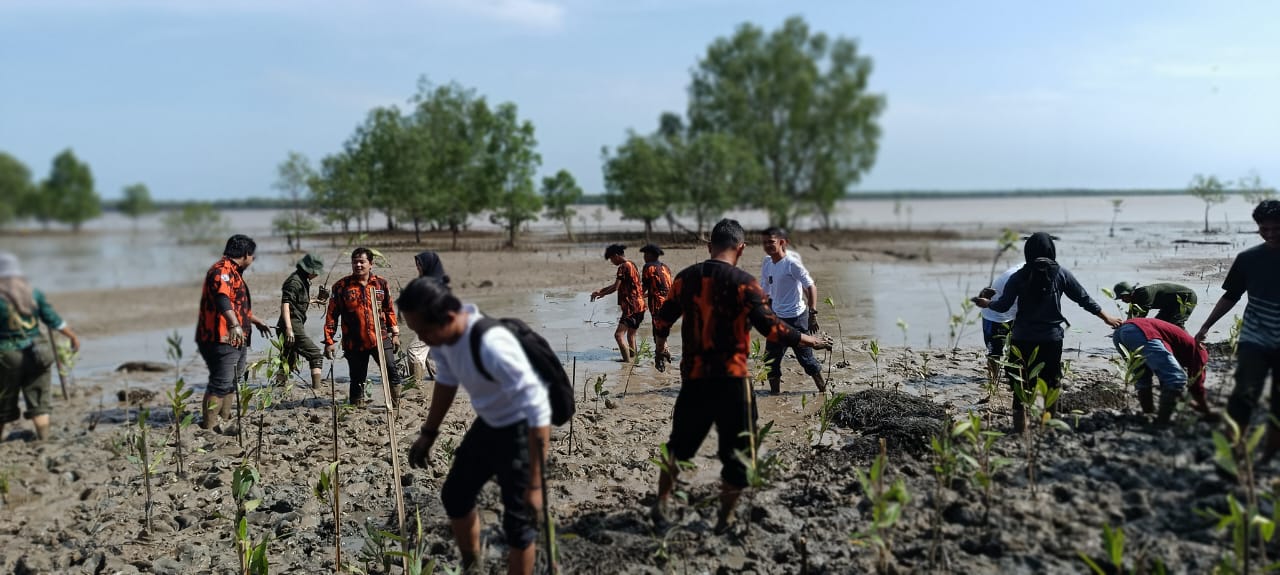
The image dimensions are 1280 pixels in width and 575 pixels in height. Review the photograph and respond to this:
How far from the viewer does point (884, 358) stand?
934cm

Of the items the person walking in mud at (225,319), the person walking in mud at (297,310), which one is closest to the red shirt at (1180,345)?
the person walking in mud at (225,319)

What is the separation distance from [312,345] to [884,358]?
6.26 meters

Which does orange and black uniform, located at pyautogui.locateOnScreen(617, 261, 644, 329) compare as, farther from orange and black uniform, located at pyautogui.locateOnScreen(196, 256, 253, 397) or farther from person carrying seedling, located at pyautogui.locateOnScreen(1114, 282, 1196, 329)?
person carrying seedling, located at pyautogui.locateOnScreen(1114, 282, 1196, 329)

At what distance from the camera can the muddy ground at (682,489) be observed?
13.0ft

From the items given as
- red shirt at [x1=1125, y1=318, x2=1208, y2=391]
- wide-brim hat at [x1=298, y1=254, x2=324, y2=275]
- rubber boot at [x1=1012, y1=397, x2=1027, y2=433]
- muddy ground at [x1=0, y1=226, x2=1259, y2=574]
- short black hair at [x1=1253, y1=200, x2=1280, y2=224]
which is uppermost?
short black hair at [x1=1253, y1=200, x2=1280, y2=224]

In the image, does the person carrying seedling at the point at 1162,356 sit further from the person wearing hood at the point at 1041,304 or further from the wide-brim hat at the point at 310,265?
the wide-brim hat at the point at 310,265

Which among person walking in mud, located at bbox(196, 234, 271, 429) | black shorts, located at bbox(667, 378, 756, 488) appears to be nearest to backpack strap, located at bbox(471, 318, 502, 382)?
black shorts, located at bbox(667, 378, 756, 488)

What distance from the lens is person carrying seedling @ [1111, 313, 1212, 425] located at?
5.04m

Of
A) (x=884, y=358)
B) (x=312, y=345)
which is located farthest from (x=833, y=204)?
(x=312, y=345)

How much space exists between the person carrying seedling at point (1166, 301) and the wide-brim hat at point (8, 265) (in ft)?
22.9

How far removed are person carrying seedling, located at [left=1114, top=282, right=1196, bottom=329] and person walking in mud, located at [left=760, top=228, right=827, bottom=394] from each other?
2.49 metres

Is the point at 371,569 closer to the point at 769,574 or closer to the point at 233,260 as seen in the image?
the point at 769,574

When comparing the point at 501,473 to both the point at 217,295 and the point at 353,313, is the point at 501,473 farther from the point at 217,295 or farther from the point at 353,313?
the point at 217,295

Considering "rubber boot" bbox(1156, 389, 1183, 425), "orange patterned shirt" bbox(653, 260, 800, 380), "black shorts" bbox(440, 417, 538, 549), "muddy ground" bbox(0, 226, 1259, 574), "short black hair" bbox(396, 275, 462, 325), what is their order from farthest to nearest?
"rubber boot" bbox(1156, 389, 1183, 425) → "orange patterned shirt" bbox(653, 260, 800, 380) → "muddy ground" bbox(0, 226, 1259, 574) → "black shorts" bbox(440, 417, 538, 549) → "short black hair" bbox(396, 275, 462, 325)
